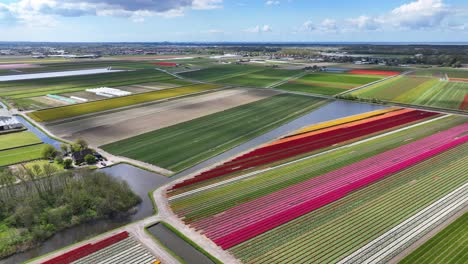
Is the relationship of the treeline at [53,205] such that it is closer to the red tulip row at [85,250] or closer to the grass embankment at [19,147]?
the red tulip row at [85,250]

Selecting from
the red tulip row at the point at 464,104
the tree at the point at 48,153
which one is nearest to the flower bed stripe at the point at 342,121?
the red tulip row at the point at 464,104

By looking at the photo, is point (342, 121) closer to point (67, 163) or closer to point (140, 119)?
point (140, 119)

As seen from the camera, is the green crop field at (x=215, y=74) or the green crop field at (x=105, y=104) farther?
the green crop field at (x=215, y=74)

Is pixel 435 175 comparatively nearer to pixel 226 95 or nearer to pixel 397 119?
pixel 397 119

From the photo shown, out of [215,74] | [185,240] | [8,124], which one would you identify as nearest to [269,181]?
[185,240]

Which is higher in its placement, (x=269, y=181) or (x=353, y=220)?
(x=269, y=181)

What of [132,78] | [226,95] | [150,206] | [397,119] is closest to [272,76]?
[226,95]

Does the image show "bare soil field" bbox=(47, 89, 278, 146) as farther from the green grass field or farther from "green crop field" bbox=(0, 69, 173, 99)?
"green crop field" bbox=(0, 69, 173, 99)
